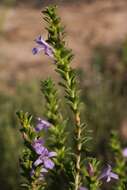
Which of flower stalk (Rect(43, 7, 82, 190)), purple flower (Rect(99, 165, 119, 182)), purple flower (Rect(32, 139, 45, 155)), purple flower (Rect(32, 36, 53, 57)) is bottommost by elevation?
purple flower (Rect(32, 139, 45, 155))

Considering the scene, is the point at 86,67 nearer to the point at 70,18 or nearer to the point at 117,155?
the point at 70,18

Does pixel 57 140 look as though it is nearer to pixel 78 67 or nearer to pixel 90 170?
pixel 90 170

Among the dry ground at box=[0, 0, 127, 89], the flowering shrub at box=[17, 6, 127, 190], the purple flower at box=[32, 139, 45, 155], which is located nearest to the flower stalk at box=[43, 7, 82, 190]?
the flowering shrub at box=[17, 6, 127, 190]

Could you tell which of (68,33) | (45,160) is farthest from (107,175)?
(68,33)

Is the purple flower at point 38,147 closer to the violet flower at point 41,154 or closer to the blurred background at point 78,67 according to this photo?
the violet flower at point 41,154

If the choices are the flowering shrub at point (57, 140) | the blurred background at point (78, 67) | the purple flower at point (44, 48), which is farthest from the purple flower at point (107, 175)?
the blurred background at point (78, 67)

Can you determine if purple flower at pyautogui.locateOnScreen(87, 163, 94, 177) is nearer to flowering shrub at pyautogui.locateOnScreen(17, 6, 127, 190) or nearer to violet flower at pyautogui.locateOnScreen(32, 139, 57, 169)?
flowering shrub at pyautogui.locateOnScreen(17, 6, 127, 190)

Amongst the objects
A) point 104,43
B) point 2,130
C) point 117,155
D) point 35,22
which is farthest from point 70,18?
point 117,155
